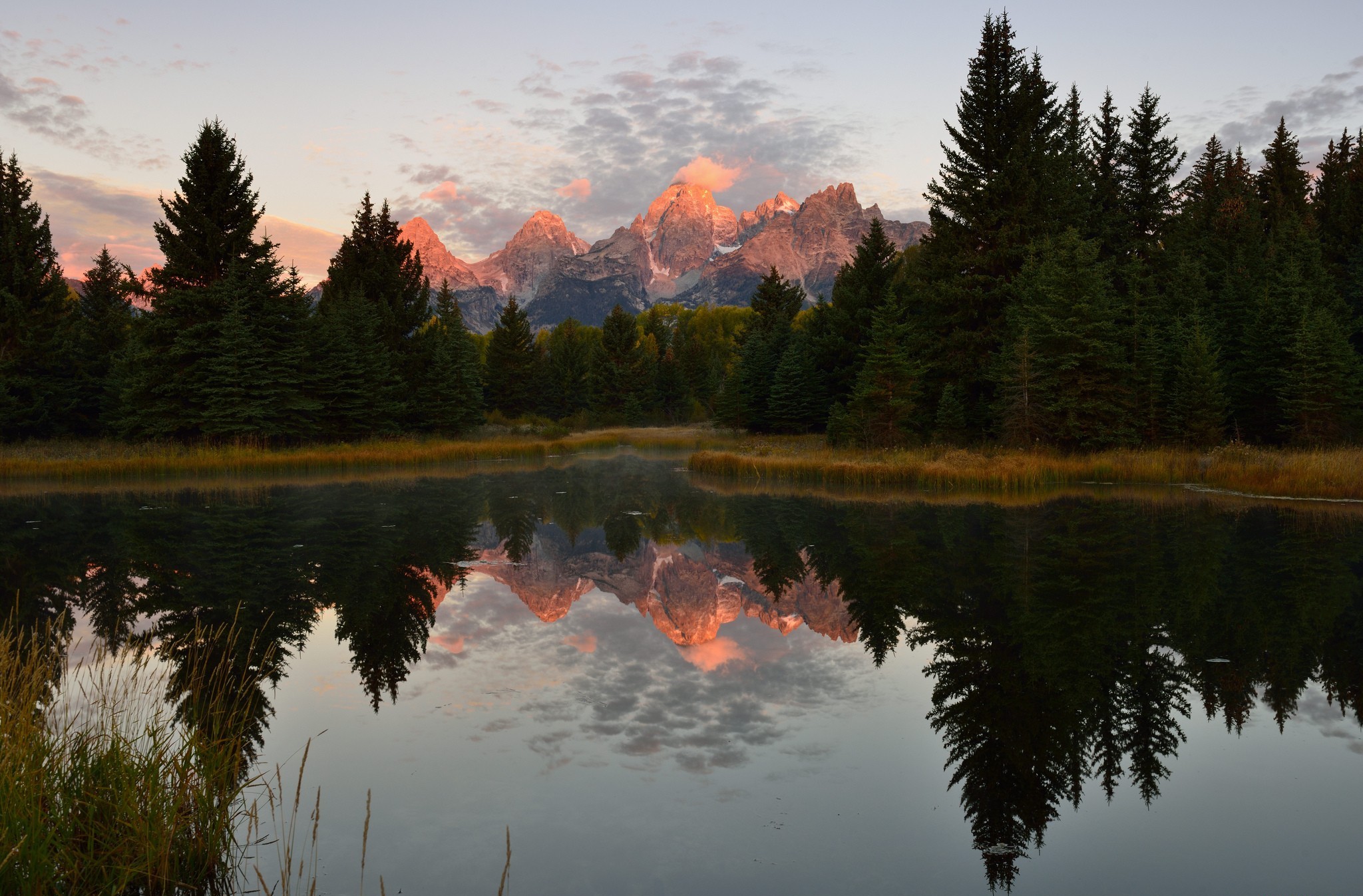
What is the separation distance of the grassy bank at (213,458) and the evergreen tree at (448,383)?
311 cm

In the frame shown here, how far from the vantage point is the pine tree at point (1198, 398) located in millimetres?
30297

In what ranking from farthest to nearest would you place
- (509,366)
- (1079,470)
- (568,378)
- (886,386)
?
(568,378) < (509,366) < (886,386) < (1079,470)

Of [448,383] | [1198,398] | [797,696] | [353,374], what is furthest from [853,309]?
[797,696]

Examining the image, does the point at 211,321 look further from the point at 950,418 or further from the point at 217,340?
the point at 950,418

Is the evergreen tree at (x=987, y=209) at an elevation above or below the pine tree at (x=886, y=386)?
above

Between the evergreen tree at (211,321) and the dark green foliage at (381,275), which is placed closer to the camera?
the evergreen tree at (211,321)

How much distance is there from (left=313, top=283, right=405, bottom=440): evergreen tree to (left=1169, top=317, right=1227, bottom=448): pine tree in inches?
1447

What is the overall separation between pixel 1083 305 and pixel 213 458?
109 feet

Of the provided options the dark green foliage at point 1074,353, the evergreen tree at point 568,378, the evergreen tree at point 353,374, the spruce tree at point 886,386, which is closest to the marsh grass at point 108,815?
the dark green foliage at point 1074,353

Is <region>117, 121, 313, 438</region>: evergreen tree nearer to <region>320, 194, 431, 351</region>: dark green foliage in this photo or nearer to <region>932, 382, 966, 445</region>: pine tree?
<region>320, 194, 431, 351</region>: dark green foliage

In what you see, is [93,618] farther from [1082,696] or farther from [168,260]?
[168,260]

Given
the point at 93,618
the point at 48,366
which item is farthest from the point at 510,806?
the point at 48,366

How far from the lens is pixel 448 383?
50562 millimetres

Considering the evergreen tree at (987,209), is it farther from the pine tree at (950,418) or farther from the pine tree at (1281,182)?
the pine tree at (1281,182)
